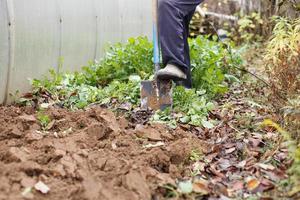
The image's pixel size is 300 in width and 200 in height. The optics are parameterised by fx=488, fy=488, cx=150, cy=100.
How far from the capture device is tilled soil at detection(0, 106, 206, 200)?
7.07 feet

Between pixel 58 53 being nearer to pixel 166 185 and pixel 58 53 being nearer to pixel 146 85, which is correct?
pixel 146 85

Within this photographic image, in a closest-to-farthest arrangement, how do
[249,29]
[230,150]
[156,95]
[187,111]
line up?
[230,150], [187,111], [156,95], [249,29]

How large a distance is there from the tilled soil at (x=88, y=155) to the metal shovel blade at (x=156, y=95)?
47cm

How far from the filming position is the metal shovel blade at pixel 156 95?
12.3 feet

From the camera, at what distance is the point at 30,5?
4121 millimetres

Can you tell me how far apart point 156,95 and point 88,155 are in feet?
4.47

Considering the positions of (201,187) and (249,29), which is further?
(249,29)

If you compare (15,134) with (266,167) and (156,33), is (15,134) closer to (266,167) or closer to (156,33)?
(266,167)

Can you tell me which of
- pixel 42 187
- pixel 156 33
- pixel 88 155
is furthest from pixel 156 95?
pixel 42 187

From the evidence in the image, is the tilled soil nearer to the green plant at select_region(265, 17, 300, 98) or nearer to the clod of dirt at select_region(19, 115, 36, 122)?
the clod of dirt at select_region(19, 115, 36, 122)

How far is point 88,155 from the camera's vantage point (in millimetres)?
2502

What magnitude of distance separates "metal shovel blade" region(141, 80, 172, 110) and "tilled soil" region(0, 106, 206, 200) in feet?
1.54

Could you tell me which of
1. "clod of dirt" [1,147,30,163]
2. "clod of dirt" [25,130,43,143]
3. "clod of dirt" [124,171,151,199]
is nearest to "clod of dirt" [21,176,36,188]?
"clod of dirt" [1,147,30,163]

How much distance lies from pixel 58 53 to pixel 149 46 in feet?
2.84
